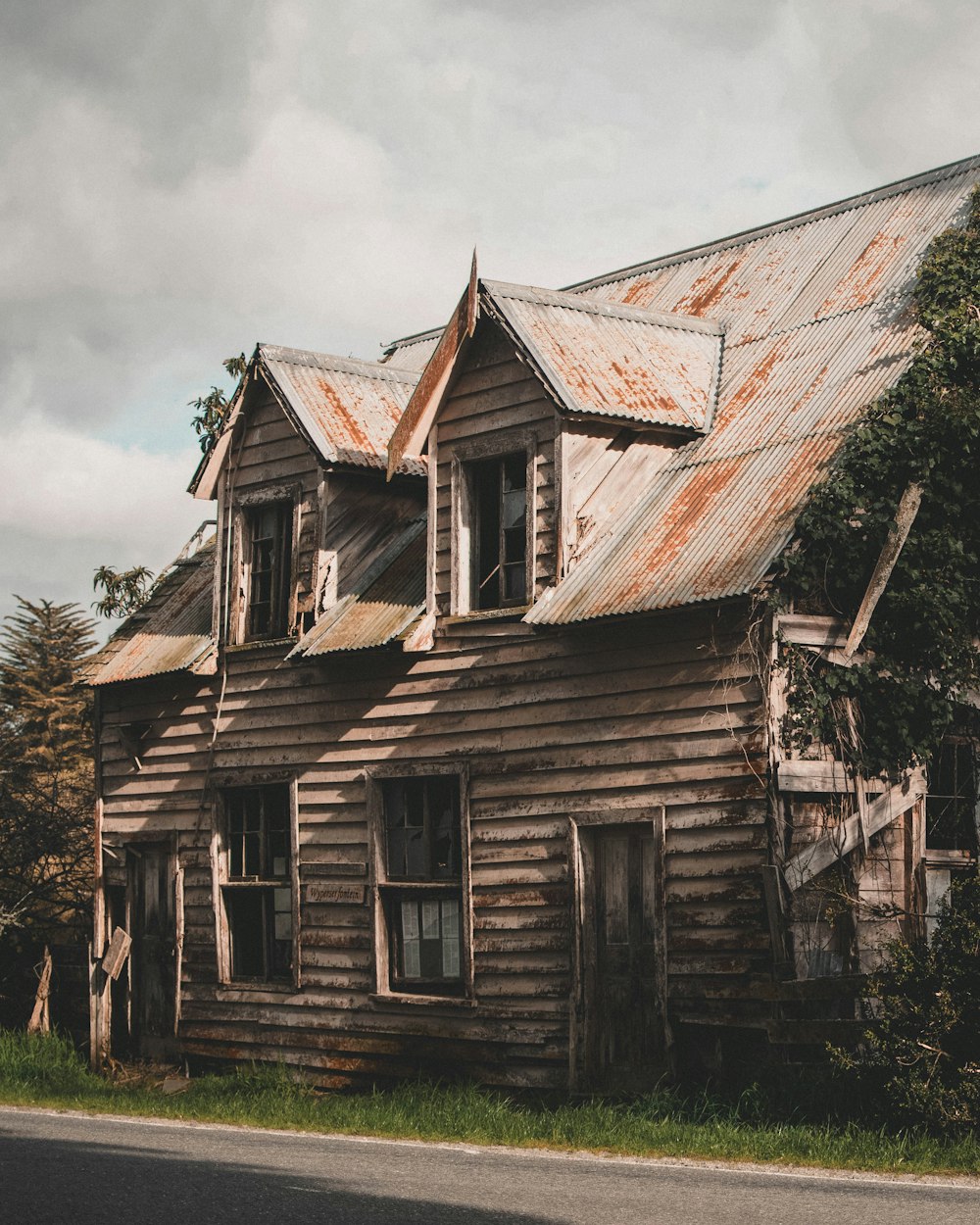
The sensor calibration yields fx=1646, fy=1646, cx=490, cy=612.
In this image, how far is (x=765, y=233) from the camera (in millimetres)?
19000

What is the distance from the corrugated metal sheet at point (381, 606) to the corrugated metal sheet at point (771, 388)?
2.23 m

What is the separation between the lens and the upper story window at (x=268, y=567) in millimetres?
18375

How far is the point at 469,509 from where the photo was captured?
16156mm

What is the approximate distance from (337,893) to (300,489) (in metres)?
4.46

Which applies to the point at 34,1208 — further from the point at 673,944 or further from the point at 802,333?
the point at 802,333

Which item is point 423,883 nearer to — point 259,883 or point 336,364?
point 259,883

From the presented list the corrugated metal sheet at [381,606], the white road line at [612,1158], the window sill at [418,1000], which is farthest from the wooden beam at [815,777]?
the corrugated metal sheet at [381,606]

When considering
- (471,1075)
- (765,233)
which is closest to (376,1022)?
(471,1075)

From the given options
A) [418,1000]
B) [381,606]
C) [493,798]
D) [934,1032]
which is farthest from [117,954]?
[934,1032]

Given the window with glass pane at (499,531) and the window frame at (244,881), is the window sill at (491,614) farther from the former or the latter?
the window frame at (244,881)

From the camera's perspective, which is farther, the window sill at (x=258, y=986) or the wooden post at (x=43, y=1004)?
the wooden post at (x=43, y=1004)

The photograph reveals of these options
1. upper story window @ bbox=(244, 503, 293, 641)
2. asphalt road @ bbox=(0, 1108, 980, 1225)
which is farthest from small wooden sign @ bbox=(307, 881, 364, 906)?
asphalt road @ bbox=(0, 1108, 980, 1225)

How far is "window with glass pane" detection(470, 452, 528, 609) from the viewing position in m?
15.6

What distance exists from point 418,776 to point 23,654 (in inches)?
1466
